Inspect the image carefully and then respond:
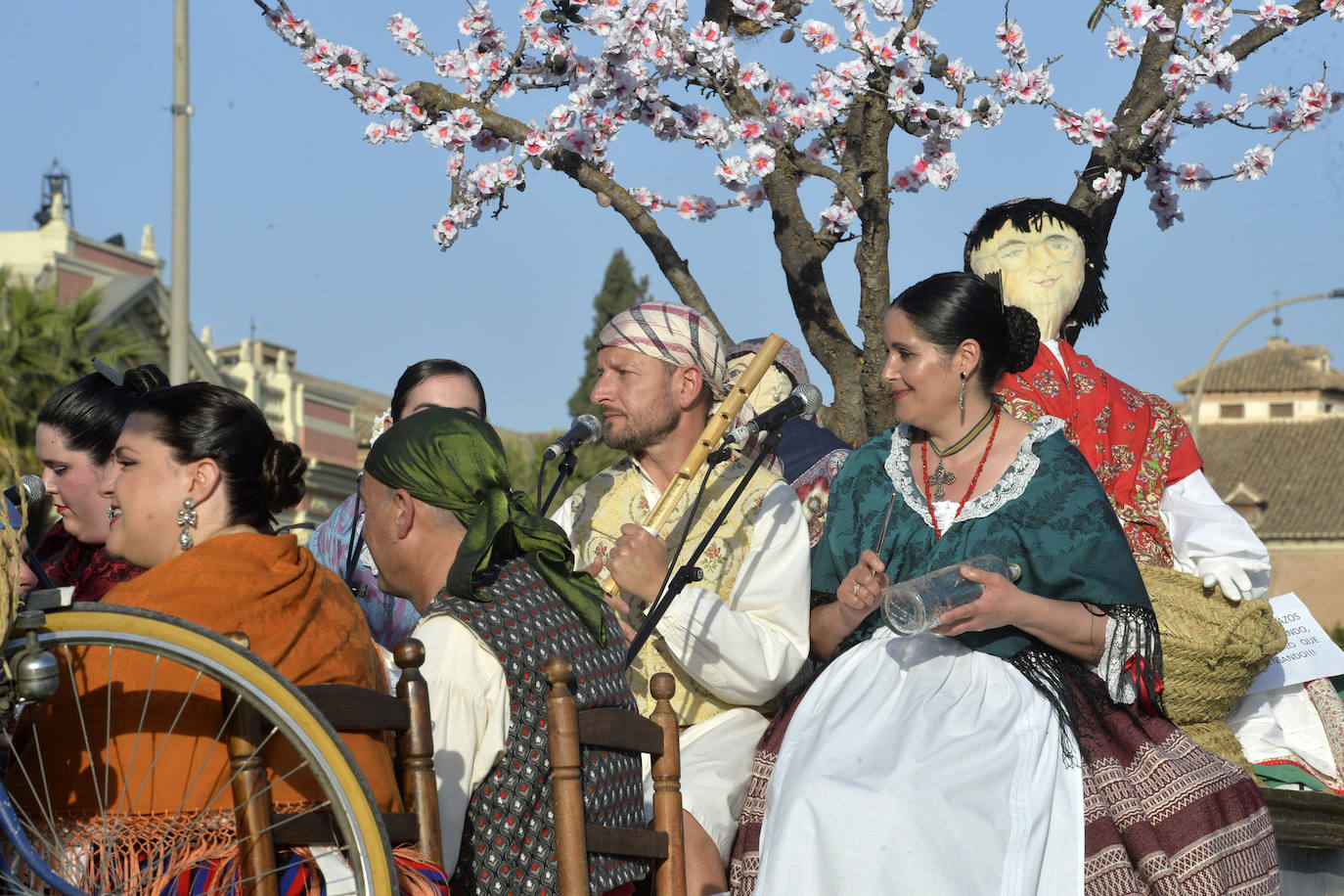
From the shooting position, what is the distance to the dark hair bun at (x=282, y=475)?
11.0ft

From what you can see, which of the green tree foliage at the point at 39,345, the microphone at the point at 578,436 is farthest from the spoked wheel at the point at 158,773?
the green tree foliage at the point at 39,345

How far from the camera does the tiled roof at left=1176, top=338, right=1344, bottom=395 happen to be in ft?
208

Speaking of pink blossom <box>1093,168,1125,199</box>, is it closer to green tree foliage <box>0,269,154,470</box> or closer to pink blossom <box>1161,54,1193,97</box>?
pink blossom <box>1161,54,1193,97</box>

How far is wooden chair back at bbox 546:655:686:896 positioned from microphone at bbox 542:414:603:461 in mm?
1042

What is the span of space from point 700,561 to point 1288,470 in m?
52.3

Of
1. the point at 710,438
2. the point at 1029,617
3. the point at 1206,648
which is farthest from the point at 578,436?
the point at 1206,648

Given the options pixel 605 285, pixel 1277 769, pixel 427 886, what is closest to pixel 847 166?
pixel 1277 769

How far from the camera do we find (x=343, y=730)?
9.72 feet

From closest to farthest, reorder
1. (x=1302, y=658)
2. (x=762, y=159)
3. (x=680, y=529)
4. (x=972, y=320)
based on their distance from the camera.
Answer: (x=972, y=320)
(x=680, y=529)
(x=1302, y=658)
(x=762, y=159)

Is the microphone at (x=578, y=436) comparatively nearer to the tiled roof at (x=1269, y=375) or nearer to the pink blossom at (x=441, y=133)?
the pink blossom at (x=441, y=133)

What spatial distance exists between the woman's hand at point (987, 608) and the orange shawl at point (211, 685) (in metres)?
1.33

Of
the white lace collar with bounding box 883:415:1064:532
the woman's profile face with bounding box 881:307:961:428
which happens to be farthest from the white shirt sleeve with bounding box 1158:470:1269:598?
the woman's profile face with bounding box 881:307:961:428

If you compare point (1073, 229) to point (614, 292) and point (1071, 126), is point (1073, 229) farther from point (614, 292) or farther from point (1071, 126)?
point (614, 292)

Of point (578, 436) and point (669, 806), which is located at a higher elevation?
point (578, 436)
